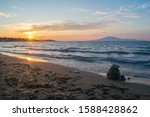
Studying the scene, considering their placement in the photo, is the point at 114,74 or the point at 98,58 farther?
the point at 98,58

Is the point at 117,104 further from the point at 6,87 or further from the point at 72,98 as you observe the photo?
the point at 6,87

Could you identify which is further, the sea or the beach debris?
the sea

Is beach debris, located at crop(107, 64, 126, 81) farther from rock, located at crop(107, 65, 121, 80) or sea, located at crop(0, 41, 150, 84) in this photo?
sea, located at crop(0, 41, 150, 84)

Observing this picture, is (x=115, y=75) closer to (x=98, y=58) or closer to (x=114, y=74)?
(x=114, y=74)

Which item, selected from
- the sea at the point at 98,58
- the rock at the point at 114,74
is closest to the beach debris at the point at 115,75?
the rock at the point at 114,74

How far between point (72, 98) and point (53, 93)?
0.99 m

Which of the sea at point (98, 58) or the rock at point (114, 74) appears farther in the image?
the sea at point (98, 58)

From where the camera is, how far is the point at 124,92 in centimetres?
959

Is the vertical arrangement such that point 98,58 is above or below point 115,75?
below

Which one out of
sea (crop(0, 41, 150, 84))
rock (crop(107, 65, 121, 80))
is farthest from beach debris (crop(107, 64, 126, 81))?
sea (crop(0, 41, 150, 84))

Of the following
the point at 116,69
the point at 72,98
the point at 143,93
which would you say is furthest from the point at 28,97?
the point at 116,69

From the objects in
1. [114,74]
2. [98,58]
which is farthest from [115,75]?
[98,58]

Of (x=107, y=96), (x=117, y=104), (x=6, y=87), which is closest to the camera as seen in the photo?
(x=117, y=104)

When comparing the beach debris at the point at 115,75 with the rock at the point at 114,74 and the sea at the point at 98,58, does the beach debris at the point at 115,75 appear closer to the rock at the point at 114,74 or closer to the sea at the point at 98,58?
the rock at the point at 114,74
